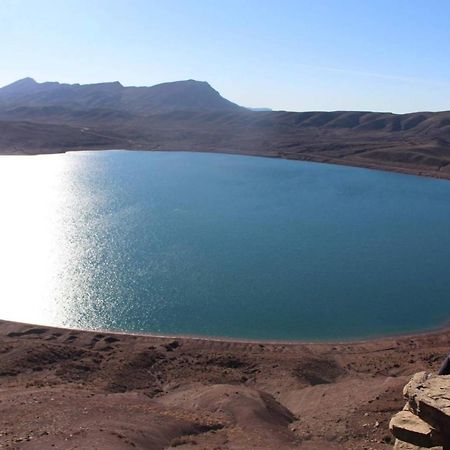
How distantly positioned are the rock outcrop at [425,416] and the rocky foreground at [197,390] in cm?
396

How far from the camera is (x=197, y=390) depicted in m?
27.9

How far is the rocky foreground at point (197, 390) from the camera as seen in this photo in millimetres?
20531

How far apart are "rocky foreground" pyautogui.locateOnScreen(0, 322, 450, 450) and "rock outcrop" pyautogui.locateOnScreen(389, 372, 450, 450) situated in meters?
3.96

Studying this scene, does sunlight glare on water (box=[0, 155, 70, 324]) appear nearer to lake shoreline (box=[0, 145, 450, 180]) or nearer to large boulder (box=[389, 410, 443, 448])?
large boulder (box=[389, 410, 443, 448])

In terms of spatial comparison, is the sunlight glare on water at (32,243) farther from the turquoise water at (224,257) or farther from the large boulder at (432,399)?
the large boulder at (432,399)

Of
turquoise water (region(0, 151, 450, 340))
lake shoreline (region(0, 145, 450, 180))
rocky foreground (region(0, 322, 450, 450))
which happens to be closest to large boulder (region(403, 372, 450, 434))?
rocky foreground (region(0, 322, 450, 450))

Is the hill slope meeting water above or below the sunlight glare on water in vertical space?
above

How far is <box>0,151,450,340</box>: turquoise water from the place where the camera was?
137 feet

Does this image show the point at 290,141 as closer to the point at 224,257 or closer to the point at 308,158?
the point at 308,158

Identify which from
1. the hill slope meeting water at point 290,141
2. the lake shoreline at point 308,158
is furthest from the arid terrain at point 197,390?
the hill slope meeting water at point 290,141

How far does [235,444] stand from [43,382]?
12.9 meters

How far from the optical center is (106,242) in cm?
5931

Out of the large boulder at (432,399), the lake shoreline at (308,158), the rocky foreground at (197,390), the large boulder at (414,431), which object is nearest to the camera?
the large boulder at (432,399)

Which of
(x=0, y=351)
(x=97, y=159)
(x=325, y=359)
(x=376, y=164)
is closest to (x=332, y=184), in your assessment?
(x=376, y=164)
